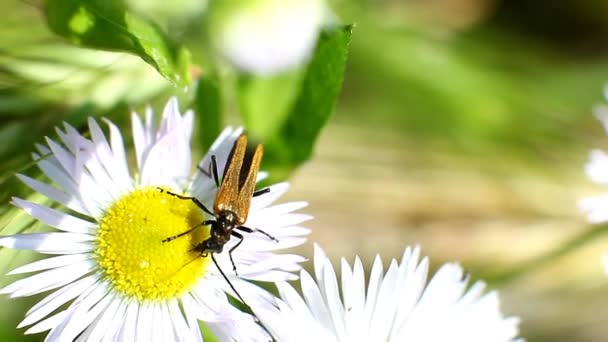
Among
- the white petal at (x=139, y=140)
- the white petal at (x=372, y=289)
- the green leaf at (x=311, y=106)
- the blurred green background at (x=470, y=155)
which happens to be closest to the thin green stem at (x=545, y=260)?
the blurred green background at (x=470, y=155)

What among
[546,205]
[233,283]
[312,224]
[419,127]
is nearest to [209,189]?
[233,283]

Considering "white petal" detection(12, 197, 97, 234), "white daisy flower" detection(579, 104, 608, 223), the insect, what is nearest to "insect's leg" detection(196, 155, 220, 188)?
the insect

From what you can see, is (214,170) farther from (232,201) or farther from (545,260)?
(545,260)

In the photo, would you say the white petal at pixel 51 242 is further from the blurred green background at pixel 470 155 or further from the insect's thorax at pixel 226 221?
the blurred green background at pixel 470 155

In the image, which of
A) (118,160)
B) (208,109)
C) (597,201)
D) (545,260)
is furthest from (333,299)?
(545,260)

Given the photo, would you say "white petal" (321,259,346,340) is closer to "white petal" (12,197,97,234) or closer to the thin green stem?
"white petal" (12,197,97,234)

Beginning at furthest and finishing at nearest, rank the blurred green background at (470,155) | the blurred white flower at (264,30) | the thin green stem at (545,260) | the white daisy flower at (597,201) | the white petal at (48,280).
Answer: the blurred green background at (470,155)
the thin green stem at (545,260)
the white daisy flower at (597,201)
the blurred white flower at (264,30)
the white petal at (48,280)
